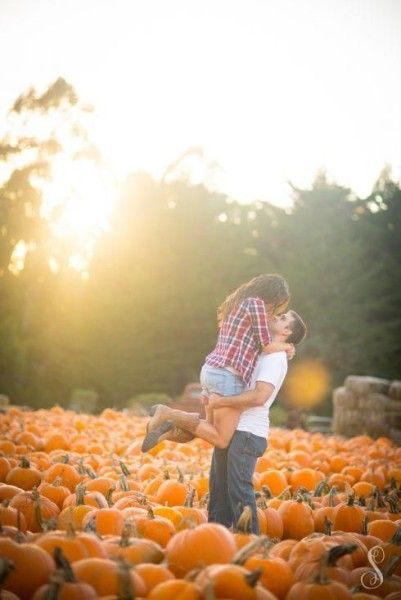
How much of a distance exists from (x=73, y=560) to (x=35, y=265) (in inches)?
836

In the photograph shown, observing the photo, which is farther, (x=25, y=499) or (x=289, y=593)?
(x=25, y=499)

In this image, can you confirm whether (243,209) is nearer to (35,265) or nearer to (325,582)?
(35,265)

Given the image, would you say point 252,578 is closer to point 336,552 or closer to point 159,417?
point 336,552

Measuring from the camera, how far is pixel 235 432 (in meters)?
3.43

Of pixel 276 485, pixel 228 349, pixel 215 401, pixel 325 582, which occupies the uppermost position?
pixel 228 349

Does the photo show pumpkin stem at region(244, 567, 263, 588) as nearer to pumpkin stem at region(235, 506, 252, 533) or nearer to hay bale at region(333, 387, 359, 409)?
pumpkin stem at region(235, 506, 252, 533)

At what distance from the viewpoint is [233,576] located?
191cm

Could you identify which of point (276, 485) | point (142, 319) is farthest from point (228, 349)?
point (142, 319)

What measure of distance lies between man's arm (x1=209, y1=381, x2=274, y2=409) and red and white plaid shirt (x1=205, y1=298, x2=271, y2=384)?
0.35 feet

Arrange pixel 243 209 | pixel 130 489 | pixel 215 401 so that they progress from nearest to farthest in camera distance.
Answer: pixel 215 401 → pixel 130 489 → pixel 243 209

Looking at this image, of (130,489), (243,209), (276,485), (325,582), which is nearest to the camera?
(325,582)

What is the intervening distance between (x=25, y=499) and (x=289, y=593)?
1.78m

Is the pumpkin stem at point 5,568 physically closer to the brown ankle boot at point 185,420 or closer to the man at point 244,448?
the man at point 244,448

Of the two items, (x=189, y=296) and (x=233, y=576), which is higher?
(x=189, y=296)
